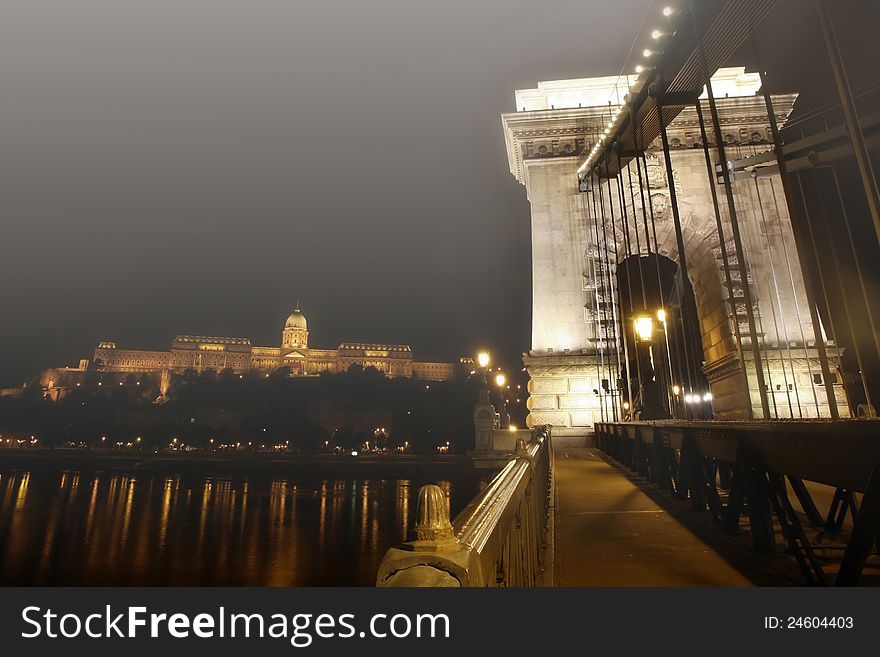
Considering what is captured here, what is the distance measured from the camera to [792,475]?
3.08 m

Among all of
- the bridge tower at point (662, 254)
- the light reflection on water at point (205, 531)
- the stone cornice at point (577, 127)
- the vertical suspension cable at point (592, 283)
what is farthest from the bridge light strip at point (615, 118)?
the light reflection on water at point (205, 531)

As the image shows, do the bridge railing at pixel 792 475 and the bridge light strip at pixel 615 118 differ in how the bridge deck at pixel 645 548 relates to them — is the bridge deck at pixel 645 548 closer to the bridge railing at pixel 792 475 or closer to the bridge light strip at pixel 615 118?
the bridge railing at pixel 792 475

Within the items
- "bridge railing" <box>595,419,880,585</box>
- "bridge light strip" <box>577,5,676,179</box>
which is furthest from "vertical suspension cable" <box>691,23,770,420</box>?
"bridge light strip" <box>577,5,676,179</box>

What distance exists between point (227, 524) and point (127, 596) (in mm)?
34809

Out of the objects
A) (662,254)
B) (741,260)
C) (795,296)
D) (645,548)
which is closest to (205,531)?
(662,254)

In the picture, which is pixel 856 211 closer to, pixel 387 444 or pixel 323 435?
pixel 387 444

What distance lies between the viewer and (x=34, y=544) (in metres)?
28.3

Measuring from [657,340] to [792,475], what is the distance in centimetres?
1971

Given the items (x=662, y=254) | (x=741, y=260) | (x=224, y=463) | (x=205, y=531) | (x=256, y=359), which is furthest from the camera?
(x=256, y=359)

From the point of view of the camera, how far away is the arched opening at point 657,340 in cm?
1270

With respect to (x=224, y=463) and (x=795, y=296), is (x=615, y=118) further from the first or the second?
(x=224, y=463)

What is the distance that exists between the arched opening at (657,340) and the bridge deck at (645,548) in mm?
3237

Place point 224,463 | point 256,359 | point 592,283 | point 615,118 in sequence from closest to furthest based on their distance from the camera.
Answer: point 615,118
point 592,283
point 224,463
point 256,359

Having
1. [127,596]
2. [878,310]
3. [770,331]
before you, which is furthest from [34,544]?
[878,310]
